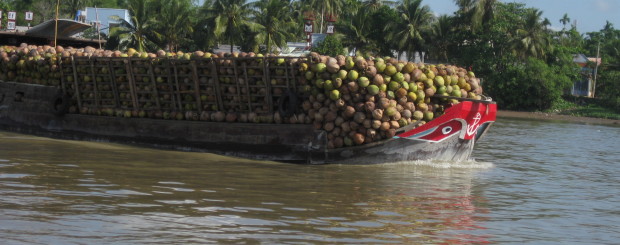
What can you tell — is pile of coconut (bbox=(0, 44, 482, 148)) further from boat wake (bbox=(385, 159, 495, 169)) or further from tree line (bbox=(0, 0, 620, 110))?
tree line (bbox=(0, 0, 620, 110))

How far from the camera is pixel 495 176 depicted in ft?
36.9

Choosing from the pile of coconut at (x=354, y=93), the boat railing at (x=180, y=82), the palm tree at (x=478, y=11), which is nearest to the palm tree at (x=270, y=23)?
the palm tree at (x=478, y=11)

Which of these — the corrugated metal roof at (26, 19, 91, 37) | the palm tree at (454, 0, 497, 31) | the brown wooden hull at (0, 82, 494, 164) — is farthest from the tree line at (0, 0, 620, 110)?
the brown wooden hull at (0, 82, 494, 164)

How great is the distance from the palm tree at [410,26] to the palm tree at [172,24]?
1320cm

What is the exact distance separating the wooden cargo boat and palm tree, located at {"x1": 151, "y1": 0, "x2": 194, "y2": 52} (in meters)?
32.2

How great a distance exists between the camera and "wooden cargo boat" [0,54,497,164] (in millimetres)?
10914

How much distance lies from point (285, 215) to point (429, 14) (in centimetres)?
4477

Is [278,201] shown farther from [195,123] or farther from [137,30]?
[137,30]

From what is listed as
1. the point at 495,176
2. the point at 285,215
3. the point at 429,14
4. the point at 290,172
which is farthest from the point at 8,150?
the point at 429,14

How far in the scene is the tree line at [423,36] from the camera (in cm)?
4578

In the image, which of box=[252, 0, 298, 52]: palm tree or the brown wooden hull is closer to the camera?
the brown wooden hull

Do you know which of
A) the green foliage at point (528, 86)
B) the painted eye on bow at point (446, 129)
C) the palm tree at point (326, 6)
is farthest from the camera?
the palm tree at point (326, 6)

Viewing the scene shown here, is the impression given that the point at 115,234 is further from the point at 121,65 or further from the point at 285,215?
the point at 121,65

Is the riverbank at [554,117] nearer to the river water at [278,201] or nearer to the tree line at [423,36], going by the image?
the tree line at [423,36]
